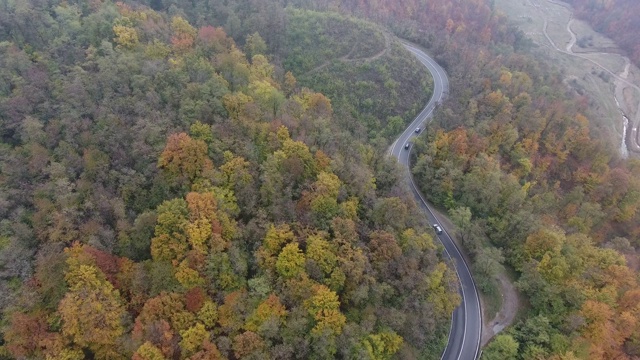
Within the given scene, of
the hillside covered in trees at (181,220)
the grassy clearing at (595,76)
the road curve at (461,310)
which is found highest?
the grassy clearing at (595,76)

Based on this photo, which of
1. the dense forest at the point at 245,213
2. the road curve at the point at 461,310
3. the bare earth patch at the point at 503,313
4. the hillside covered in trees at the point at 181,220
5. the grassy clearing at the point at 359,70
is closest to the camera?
the hillside covered in trees at the point at 181,220

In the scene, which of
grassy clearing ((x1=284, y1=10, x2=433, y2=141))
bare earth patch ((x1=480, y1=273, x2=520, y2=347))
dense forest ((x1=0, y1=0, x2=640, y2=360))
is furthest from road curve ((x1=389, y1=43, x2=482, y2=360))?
grassy clearing ((x1=284, y1=10, x2=433, y2=141))

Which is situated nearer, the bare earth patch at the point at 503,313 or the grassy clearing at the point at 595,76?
the bare earth patch at the point at 503,313

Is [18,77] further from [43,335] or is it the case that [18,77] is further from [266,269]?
[266,269]

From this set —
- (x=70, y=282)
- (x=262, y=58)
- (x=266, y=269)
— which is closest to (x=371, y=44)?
(x=262, y=58)

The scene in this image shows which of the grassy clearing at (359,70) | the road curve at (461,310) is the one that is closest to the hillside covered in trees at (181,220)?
the road curve at (461,310)

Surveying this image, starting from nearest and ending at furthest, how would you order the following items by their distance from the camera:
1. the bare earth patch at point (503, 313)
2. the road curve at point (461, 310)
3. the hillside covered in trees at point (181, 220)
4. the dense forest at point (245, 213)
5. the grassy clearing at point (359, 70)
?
the hillside covered in trees at point (181, 220)
the dense forest at point (245, 213)
the road curve at point (461, 310)
the bare earth patch at point (503, 313)
the grassy clearing at point (359, 70)

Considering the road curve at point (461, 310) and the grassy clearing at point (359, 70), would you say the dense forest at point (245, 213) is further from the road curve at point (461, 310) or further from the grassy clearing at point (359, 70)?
the grassy clearing at point (359, 70)

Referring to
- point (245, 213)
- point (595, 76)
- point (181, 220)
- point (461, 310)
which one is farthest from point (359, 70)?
point (595, 76)
